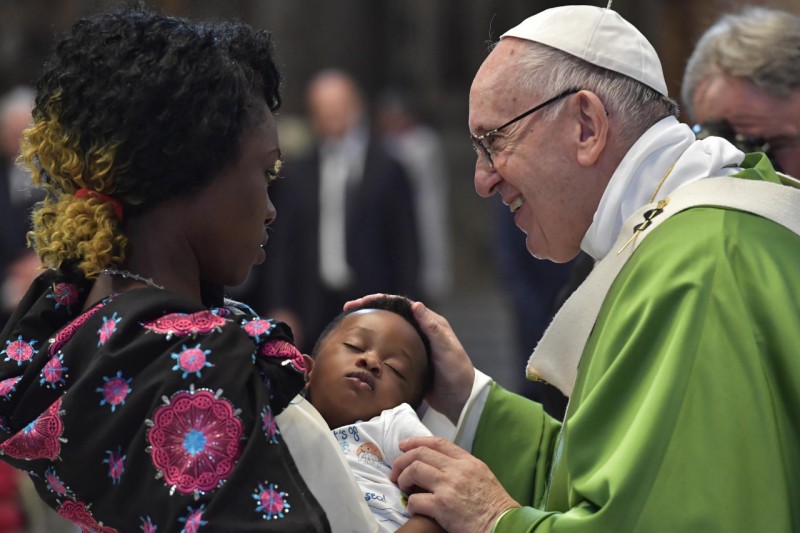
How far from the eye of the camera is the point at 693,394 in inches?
100

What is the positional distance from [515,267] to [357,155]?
223 cm

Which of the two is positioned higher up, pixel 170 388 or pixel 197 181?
pixel 197 181

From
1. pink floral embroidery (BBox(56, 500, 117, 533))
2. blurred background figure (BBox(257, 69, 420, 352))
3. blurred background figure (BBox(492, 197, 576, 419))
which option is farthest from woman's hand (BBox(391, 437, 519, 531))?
blurred background figure (BBox(257, 69, 420, 352))

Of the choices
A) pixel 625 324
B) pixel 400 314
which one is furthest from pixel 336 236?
pixel 625 324

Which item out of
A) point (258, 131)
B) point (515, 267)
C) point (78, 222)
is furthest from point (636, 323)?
point (515, 267)

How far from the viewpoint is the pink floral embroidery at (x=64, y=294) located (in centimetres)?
252

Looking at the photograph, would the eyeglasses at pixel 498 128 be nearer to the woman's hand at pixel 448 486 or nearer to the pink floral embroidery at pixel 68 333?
the woman's hand at pixel 448 486

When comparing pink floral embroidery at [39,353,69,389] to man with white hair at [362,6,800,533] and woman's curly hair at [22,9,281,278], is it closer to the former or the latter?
woman's curly hair at [22,9,281,278]

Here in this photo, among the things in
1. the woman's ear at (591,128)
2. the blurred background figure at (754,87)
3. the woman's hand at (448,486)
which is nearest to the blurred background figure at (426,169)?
the blurred background figure at (754,87)

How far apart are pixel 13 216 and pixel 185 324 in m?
6.35

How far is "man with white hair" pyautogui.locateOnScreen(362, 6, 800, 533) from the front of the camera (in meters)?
2.53

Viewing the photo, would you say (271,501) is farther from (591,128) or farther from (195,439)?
(591,128)

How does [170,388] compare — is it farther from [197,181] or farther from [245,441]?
[197,181]

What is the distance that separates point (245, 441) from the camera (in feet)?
7.38
